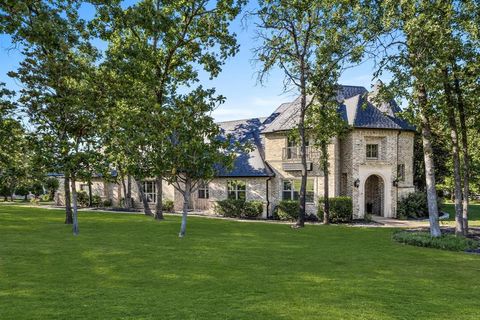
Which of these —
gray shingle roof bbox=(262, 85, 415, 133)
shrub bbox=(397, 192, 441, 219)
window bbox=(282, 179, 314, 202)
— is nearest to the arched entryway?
shrub bbox=(397, 192, 441, 219)

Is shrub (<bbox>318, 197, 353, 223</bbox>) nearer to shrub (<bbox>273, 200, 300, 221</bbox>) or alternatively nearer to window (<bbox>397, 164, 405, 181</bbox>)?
shrub (<bbox>273, 200, 300, 221</bbox>)

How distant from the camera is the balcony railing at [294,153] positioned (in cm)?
2858

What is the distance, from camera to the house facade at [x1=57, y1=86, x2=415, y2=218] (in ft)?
90.4

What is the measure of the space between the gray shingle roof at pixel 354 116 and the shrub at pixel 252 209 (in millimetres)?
5679

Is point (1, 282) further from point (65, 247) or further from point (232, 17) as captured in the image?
point (232, 17)

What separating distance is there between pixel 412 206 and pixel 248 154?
42.5ft

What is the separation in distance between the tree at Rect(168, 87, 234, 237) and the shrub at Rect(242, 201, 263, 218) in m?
12.7

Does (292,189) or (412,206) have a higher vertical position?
(292,189)

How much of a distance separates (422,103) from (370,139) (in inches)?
465

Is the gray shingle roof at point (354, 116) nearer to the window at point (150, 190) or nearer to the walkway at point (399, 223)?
the walkway at point (399, 223)

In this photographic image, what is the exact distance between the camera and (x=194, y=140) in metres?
16.0

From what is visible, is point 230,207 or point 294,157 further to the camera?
point 230,207

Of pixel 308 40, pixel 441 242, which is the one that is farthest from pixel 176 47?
pixel 441 242

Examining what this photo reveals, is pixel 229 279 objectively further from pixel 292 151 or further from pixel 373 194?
pixel 373 194
